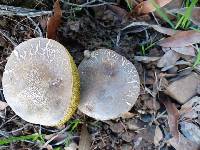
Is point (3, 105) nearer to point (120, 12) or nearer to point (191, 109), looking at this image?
point (120, 12)

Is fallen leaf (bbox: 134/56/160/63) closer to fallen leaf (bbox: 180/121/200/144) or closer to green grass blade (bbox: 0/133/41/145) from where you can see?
fallen leaf (bbox: 180/121/200/144)

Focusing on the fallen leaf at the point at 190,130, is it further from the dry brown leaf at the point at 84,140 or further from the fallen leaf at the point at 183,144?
the dry brown leaf at the point at 84,140

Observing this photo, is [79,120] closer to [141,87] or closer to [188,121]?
[141,87]

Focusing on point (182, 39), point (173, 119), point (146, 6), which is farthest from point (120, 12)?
point (173, 119)

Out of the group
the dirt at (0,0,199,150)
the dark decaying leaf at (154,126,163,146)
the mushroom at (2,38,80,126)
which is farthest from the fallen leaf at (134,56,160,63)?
the mushroom at (2,38,80,126)

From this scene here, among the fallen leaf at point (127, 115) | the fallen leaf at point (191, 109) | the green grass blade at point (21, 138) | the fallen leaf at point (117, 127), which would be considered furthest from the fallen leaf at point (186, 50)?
the green grass blade at point (21, 138)

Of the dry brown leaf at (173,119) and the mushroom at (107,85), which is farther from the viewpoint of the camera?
the dry brown leaf at (173,119)

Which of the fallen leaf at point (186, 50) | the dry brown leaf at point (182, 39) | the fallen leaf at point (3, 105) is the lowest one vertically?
the fallen leaf at point (3, 105)

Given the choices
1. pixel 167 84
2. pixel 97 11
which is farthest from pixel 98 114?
pixel 97 11
